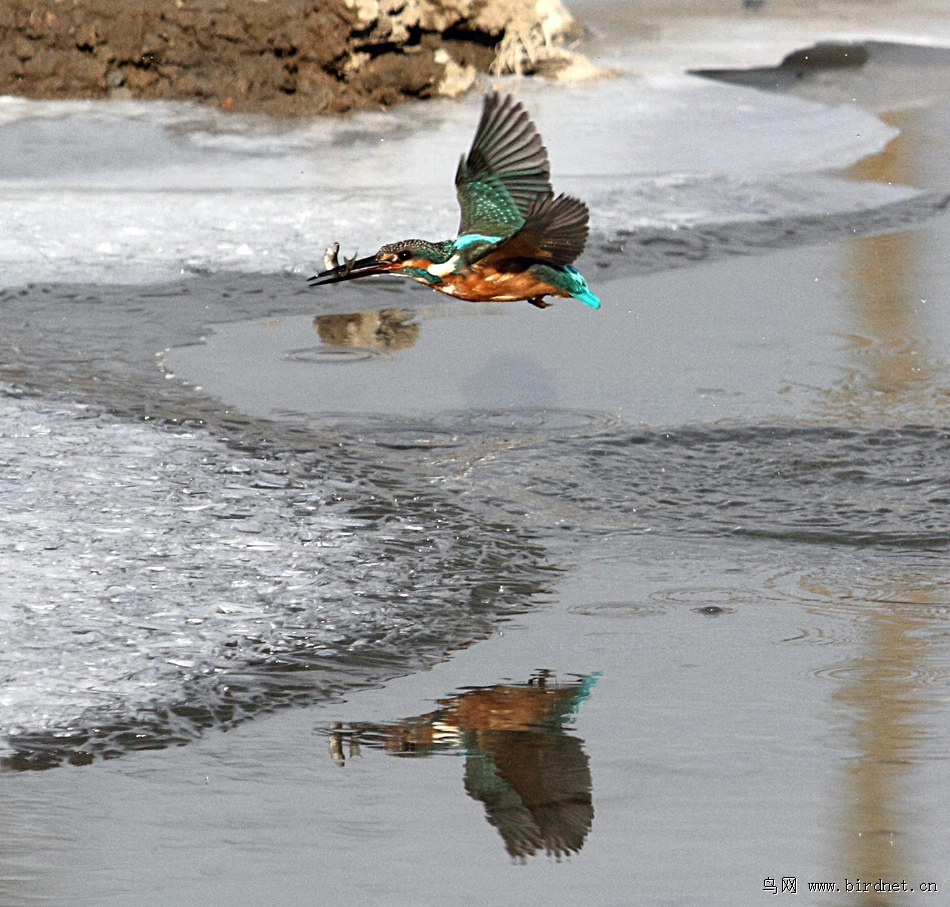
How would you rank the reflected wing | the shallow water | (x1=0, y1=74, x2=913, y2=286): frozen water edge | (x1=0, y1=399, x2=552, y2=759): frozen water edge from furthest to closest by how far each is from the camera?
(x1=0, y1=74, x2=913, y2=286): frozen water edge
the reflected wing
(x1=0, y1=399, x2=552, y2=759): frozen water edge
the shallow water

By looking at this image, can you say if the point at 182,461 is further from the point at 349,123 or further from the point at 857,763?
the point at 349,123

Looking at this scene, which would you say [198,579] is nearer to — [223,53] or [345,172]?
[345,172]

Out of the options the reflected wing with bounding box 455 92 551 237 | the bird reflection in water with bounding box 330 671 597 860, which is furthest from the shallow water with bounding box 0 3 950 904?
the reflected wing with bounding box 455 92 551 237

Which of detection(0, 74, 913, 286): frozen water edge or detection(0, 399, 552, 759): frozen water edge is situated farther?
detection(0, 74, 913, 286): frozen water edge

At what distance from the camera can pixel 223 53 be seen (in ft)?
36.6

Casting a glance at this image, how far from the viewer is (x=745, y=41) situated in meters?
14.3

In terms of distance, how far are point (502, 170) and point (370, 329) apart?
2.34 m

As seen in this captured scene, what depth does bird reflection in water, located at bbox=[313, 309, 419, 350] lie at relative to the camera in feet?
22.0

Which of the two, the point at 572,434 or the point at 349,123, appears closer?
the point at 572,434

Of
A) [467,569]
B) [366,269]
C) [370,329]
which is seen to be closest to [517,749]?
[467,569]

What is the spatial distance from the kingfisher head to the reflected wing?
456 millimetres

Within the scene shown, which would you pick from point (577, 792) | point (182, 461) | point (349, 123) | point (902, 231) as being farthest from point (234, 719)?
point (349, 123)

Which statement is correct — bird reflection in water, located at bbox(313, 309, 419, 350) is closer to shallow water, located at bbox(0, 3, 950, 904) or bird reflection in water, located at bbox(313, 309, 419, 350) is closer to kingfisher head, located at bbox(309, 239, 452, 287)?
shallow water, located at bbox(0, 3, 950, 904)

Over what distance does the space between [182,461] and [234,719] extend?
5.66 ft
